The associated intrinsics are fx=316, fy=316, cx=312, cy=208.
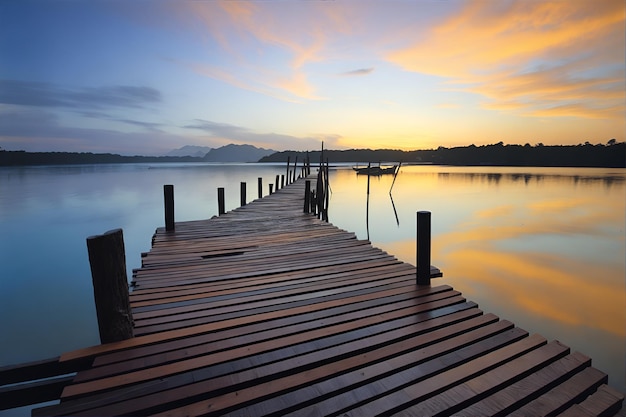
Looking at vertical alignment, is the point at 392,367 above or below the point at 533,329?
above

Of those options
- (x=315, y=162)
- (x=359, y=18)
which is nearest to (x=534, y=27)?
(x=359, y=18)

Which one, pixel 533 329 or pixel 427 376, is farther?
pixel 533 329

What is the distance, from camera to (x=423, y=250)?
417cm

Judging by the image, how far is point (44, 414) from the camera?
1893 mm

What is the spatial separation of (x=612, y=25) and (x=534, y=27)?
2265mm

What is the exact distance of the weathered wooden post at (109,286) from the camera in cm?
264

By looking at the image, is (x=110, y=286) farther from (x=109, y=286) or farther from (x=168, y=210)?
(x=168, y=210)

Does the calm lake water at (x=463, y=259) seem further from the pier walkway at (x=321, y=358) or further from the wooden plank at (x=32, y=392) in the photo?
the wooden plank at (x=32, y=392)

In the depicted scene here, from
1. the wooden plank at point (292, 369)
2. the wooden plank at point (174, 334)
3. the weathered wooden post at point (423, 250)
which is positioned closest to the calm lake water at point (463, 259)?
the weathered wooden post at point (423, 250)

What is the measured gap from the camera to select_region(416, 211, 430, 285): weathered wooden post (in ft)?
13.5

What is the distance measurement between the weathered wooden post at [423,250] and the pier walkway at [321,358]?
0.16 meters

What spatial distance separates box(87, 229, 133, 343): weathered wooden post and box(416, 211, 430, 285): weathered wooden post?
3323 mm

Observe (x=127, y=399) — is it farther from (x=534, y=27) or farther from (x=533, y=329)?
(x=534, y=27)

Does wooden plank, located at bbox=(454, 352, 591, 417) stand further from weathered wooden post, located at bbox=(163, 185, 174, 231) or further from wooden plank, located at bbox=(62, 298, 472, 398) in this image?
weathered wooden post, located at bbox=(163, 185, 174, 231)
